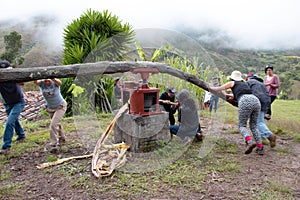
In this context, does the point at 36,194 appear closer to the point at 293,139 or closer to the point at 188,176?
the point at 188,176

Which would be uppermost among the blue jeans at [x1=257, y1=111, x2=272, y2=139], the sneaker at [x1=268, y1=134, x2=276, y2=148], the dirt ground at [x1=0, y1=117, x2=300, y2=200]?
the blue jeans at [x1=257, y1=111, x2=272, y2=139]

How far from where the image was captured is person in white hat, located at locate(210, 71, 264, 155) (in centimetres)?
421

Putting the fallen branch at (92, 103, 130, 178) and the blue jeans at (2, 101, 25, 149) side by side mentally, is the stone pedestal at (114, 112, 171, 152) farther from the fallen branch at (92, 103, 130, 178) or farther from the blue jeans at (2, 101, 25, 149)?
the blue jeans at (2, 101, 25, 149)

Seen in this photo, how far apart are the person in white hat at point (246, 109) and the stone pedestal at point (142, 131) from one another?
1.21 metres

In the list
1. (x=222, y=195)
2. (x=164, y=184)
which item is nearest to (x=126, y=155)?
(x=164, y=184)

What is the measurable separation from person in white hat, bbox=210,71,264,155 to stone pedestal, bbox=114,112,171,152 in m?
1.21

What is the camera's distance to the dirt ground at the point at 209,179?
303 cm

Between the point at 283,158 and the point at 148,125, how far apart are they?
2.18 meters

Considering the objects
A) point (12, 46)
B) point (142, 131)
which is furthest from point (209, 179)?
point (12, 46)

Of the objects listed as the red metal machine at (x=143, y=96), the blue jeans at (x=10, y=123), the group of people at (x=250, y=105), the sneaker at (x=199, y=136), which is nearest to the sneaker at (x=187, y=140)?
the sneaker at (x=199, y=136)

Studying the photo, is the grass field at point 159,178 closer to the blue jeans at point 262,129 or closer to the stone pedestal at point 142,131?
the blue jeans at point 262,129

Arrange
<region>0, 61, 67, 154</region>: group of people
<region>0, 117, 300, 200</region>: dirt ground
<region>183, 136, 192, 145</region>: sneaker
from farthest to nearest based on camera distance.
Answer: <region>183, 136, 192, 145</region>: sneaker → <region>0, 61, 67, 154</region>: group of people → <region>0, 117, 300, 200</region>: dirt ground

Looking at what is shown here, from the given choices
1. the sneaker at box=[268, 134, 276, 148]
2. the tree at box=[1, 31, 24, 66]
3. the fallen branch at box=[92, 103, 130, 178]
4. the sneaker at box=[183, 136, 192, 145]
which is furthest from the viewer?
the tree at box=[1, 31, 24, 66]

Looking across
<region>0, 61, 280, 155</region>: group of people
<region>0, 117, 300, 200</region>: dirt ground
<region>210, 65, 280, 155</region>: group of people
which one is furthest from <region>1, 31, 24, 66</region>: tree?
<region>210, 65, 280, 155</region>: group of people
